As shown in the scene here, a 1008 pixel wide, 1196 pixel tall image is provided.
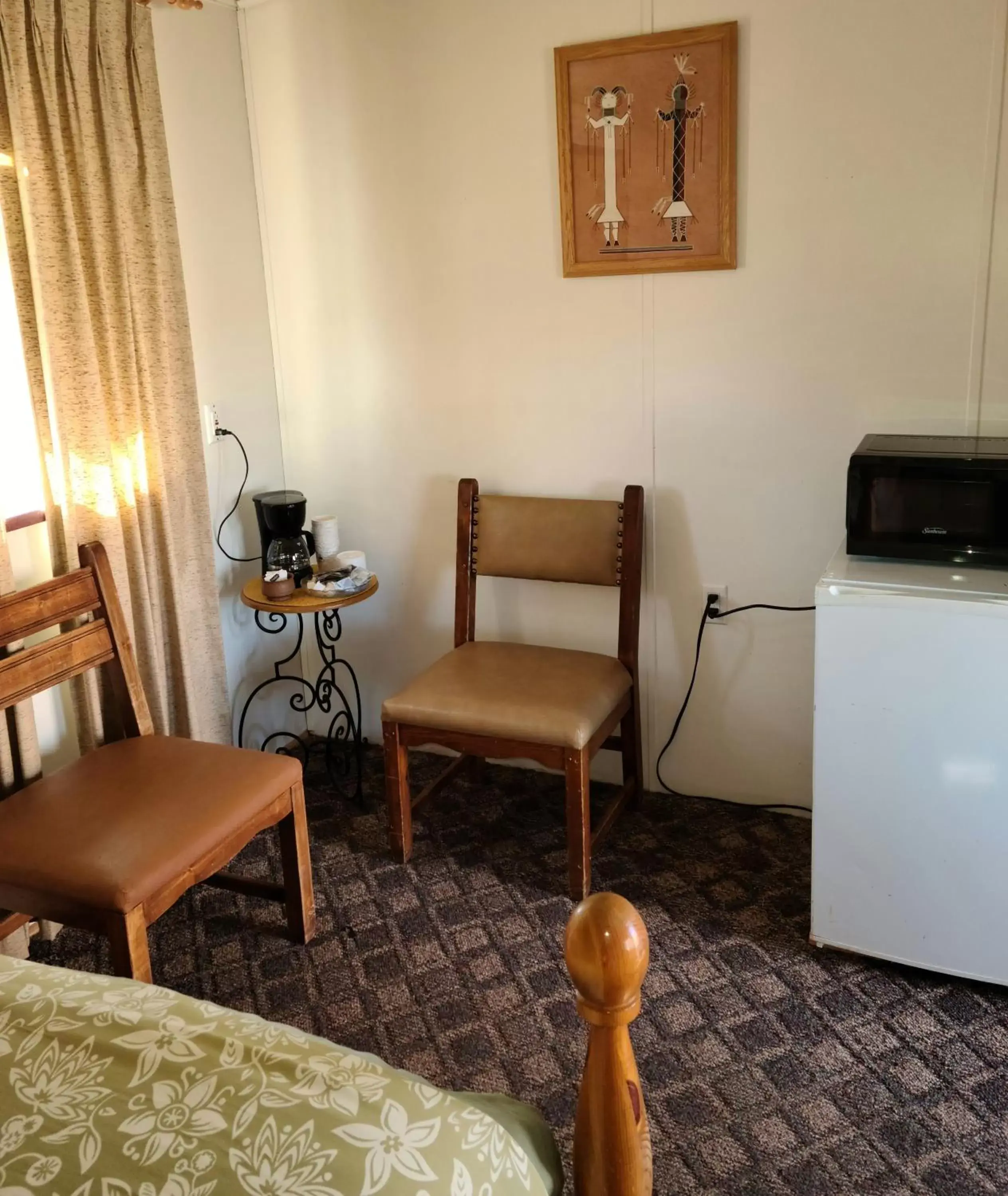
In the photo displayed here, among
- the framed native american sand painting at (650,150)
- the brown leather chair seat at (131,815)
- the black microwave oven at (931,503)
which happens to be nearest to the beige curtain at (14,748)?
the brown leather chair seat at (131,815)

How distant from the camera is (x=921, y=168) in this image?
233 cm

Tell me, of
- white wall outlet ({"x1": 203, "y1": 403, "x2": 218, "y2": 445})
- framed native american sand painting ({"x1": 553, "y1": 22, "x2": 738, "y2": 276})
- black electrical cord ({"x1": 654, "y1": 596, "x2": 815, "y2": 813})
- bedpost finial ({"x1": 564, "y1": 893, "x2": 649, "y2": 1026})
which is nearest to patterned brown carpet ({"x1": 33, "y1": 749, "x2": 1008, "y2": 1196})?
black electrical cord ({"x1": 654, "y1": 596, "x2": 815, "y2": 813})

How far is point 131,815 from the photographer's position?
6.79 feet

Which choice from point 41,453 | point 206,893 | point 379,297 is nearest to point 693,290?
point 379,297

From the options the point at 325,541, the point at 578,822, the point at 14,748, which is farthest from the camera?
the point at 325,541

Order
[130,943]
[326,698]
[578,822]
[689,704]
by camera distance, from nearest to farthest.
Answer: [130,943]
[578,822]
[689,704]
[326,698]

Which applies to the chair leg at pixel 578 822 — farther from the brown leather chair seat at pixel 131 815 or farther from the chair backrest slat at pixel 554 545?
the brown leather chair seat at pixel 131 815

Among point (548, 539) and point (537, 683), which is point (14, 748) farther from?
point (548, 539)

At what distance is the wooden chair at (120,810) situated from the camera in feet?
6.28

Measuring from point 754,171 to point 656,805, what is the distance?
5.36 ft

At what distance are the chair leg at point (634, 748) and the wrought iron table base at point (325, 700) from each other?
79 cm

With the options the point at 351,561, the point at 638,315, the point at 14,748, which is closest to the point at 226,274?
the point at 351,561

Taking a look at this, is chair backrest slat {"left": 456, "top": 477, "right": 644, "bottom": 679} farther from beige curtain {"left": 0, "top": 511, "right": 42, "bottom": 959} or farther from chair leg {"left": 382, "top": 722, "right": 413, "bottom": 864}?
beige curtain {"left": 0, "top": 511, "right": 42, "bottom": 959}

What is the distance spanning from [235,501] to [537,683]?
1092mm
